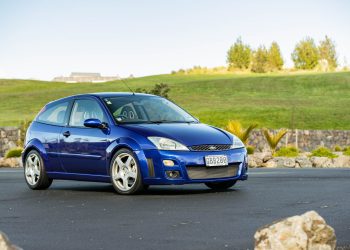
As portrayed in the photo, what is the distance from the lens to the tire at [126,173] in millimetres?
12828

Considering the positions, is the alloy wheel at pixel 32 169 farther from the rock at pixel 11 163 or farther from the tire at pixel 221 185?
the rock at pixel 11 163

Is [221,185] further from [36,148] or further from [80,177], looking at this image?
[36,148]

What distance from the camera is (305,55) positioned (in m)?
102

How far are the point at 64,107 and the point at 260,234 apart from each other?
8535 mm

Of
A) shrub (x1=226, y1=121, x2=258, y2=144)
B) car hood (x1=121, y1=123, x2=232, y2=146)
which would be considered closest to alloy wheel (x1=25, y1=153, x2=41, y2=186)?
car hood (x1=121, y1=123, x2=232, y2=146)

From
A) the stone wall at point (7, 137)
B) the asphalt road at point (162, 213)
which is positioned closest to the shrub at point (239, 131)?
the asphalt road at point (162, 213)

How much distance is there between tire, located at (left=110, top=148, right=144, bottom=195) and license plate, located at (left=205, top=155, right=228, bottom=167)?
98cm

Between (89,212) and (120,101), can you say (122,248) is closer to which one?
(89,212)

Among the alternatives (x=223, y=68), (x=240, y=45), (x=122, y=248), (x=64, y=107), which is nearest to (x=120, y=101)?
(x=64, y=107)

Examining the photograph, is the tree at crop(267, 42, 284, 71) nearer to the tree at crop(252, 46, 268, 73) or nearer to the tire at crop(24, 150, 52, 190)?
the tree at crop(252, 46, 268, 73)

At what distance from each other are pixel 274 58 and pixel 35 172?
91.4 meters

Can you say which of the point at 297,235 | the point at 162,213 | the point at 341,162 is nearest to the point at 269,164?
the point at 341,162

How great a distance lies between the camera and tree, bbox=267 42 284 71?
339 feet

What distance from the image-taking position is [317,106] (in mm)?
56500
